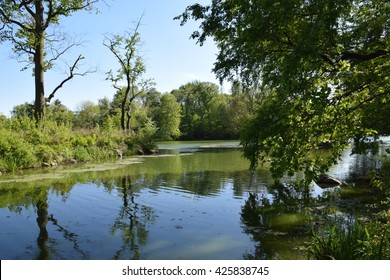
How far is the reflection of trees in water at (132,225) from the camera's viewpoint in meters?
6.66

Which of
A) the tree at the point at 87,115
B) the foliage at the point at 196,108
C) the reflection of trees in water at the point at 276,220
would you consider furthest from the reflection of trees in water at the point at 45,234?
the tree at the point at 87,115

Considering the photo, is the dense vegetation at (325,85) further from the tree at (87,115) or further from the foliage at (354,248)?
the tree at (87,115)

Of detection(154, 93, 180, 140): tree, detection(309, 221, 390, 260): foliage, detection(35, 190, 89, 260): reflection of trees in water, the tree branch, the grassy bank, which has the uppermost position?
detection(154, 93, 180, 140): tree

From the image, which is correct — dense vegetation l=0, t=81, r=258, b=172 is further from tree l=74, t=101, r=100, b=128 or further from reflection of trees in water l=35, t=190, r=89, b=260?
tree l=74, t=101, r=100, b=128

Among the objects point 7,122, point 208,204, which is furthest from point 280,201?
point 7,122

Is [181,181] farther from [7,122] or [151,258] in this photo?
[7,122]

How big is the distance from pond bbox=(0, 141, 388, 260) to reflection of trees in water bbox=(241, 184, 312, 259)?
0.8 inches

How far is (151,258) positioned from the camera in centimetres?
635

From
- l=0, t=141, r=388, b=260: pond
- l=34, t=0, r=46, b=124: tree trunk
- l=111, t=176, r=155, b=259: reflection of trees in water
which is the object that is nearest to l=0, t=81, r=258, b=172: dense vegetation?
l=34, t=0, r=46, b=124: tree trunk

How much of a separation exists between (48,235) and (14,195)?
5215 millimetres

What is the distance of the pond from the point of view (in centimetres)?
680

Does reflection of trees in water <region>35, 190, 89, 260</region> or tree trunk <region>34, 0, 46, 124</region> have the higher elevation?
tree trunk <region>34, 0, 46, 124</region>

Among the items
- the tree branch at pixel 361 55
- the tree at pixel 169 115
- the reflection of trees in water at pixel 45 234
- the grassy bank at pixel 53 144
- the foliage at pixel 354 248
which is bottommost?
the reflection of trees in water at pixel 45 234

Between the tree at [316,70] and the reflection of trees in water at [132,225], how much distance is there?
3196 mm
